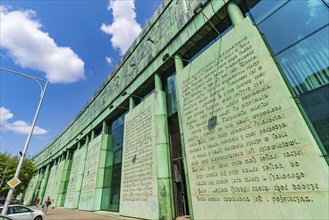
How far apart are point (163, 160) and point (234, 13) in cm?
955

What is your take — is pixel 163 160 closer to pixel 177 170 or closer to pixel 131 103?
pixel 177 170

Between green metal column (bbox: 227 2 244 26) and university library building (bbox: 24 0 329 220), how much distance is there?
6cm

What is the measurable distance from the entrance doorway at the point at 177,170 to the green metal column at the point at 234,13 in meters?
6.93

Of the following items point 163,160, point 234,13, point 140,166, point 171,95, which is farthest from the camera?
point 171,95

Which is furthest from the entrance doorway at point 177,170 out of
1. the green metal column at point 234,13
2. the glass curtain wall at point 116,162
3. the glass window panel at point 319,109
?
the glass curtain wall at point 116,162

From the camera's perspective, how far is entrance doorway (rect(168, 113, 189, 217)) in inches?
436

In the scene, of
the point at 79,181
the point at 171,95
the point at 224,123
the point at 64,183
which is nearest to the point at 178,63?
the point at 171,95

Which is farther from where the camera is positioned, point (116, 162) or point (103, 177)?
point (103, 177)

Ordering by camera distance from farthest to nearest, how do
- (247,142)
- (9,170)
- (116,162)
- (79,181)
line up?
1. (9,170)
2. (79,181)
3. (116,162)
4. (247,142)

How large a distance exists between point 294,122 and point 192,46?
8549 millimetres

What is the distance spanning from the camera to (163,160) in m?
11.9

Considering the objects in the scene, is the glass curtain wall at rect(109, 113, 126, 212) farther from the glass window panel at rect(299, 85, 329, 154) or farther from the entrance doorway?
the glass window panel at rect(299, 85, 329, 154)

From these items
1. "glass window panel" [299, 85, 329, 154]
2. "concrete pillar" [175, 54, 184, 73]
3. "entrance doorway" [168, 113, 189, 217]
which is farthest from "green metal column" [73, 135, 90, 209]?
"glass window panel" [299, 85, 329, 154]

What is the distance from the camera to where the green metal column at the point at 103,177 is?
18.4 meters
